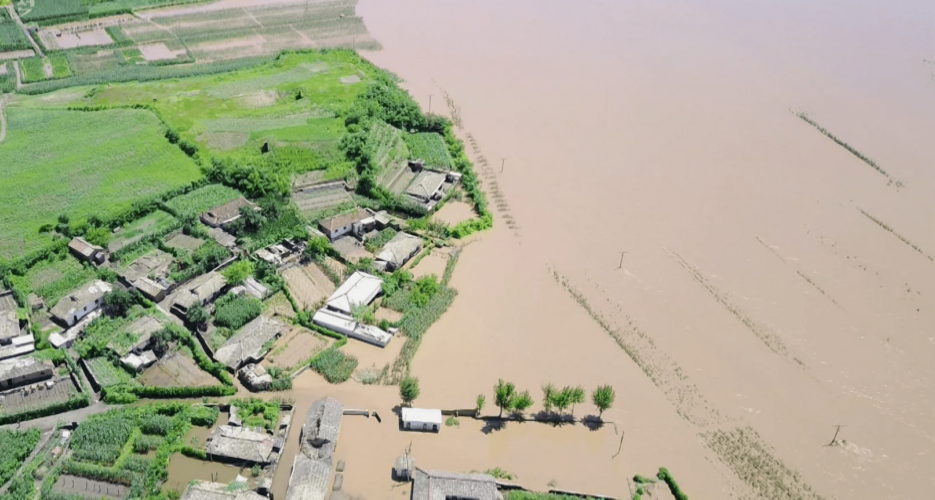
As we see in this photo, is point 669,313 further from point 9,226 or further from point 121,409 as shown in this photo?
point 9,226

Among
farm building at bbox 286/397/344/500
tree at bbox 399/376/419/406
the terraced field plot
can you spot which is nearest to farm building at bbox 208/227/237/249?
farm building at bbox 286/397/344/500

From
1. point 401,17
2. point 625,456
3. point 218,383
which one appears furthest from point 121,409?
point 401,17

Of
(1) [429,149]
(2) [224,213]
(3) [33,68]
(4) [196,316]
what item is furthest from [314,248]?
(3) [33,68]

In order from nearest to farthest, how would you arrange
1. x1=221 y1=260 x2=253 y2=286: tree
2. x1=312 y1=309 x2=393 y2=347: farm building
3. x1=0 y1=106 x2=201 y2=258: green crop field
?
x1=312 y1=309 x2=393 y2=347: farm building < x1=221 y1=260 x2=253 y2=286: tree < x1=0 y1=106 x2=201 y2=258: green crop field

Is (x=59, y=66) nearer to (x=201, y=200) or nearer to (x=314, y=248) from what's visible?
(x=201, y=200)

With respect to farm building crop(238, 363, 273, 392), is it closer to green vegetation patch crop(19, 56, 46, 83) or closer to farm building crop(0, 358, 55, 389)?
farm building crop(0, 358, 55, 389)

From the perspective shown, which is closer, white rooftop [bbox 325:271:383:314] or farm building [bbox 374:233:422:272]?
white rooftop [bbox 325:271:383:314]
